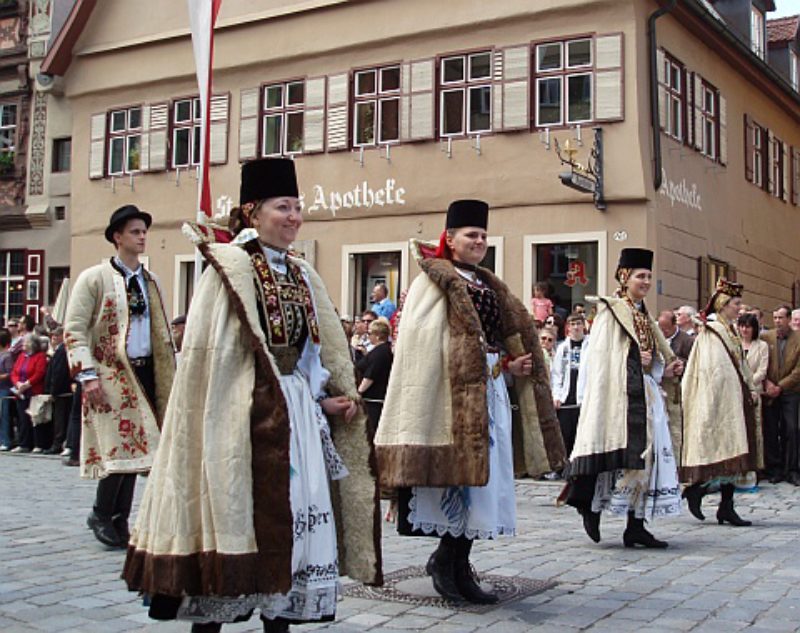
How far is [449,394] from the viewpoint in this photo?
6.04 metres

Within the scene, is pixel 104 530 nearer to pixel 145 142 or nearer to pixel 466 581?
pixel 466 581

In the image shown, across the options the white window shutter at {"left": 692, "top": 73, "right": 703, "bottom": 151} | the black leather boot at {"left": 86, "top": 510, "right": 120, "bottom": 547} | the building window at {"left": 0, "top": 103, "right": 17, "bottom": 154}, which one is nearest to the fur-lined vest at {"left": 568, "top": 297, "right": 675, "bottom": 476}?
the black leather boot at {"left": 86, "top": 510, "right": 120, "bottom": 547}

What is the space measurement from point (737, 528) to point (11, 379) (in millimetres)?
11840

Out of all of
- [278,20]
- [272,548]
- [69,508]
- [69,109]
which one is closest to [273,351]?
[272,548]

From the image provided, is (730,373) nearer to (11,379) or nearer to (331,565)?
(331,565)

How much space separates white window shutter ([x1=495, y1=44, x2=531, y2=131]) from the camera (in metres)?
19.5

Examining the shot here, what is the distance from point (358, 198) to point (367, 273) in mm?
1390

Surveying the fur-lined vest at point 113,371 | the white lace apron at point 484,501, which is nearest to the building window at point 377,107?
the fur-lined vest at point 113,371

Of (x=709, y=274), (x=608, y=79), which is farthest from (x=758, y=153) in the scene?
(x=608, y=79)

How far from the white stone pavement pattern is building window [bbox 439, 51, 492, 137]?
1100cm

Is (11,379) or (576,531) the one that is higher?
(11,379)

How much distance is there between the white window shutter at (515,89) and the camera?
19453 millimetres

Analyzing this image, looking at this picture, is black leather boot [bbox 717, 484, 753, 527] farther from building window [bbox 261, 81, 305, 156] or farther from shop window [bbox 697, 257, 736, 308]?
building window [bbox 261, 81, 305, 156]

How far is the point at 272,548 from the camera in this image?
4180 millimetres
